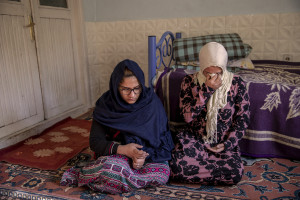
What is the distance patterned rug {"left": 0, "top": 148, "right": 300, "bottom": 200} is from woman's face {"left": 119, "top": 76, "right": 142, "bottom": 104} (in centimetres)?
59

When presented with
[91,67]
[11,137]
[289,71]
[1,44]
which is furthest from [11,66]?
[289,71]

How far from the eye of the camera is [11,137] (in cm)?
237

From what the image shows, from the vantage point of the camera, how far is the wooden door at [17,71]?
231 cm

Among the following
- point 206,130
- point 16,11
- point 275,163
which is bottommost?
point 275,163

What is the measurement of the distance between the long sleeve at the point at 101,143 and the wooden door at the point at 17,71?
119 centimetres

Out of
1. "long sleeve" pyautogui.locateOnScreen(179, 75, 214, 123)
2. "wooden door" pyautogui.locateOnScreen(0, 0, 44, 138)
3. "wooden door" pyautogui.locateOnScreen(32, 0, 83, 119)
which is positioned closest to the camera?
"long sleeve" pyautogui.locateOnScreen(179, 75, 214, 123)

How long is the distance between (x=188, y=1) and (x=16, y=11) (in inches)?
74.2

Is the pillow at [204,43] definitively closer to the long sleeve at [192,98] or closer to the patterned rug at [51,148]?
the long sleeve at [192,98]

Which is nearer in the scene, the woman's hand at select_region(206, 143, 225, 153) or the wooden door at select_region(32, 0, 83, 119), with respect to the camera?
the woman's hand at select_region(206, 143, 225, 153)

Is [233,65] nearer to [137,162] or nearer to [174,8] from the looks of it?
[174,8]

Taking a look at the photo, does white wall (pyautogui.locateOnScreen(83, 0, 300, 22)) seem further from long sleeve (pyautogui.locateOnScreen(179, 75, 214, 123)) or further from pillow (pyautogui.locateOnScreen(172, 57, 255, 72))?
long sleeve (pyautogui.locateOnScreen(179, 75, 214, 123))

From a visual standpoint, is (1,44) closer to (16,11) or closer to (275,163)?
(16,11)

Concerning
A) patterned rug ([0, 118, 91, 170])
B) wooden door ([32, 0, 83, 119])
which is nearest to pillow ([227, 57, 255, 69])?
patterned rug ([0, 118, 91, 170])

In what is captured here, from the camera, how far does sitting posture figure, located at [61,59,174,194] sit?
1.52 metres
